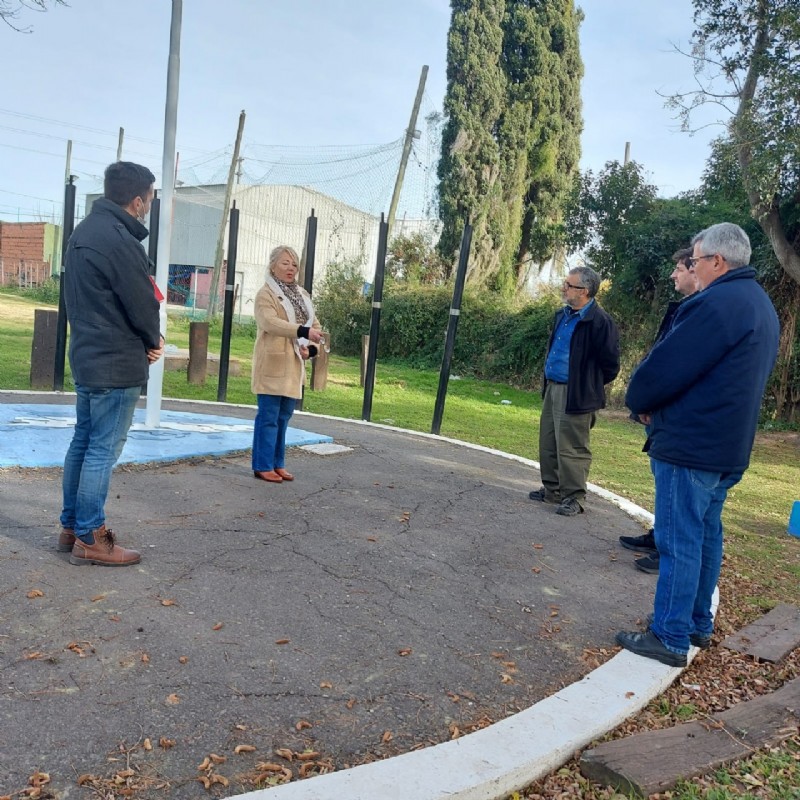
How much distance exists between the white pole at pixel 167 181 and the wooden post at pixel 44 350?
2.98m

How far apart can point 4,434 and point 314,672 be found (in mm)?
4934

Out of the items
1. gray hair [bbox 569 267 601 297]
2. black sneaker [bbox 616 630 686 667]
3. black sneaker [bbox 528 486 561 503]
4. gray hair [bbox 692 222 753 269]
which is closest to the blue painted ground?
black sneaker [bbox 528 486 561 503]

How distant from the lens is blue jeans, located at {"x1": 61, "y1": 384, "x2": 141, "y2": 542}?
399 centimetres

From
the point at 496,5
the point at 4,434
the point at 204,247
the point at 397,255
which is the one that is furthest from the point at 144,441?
the point at 204,247

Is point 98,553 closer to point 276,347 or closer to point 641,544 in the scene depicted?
point 276,347

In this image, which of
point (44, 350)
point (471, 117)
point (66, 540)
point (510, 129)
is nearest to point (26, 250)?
point (471, 117)

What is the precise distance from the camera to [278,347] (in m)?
6.11

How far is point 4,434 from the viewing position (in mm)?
6938

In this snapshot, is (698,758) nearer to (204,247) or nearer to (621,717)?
(621,717)

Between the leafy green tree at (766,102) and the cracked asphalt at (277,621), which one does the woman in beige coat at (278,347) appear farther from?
the leafy green tree at (766,102)

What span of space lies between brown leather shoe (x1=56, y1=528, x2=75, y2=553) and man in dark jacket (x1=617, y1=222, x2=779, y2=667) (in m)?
3.01

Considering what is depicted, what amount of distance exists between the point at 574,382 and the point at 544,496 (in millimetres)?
1121

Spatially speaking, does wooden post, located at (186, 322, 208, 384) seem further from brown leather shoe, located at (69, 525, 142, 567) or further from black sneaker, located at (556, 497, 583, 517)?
brown leather shoe, located at (69, 525, 142, 567)

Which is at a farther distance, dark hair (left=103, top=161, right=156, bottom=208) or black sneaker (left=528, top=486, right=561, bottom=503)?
black sneaker (left=528, top=486, right=561, bottom=503)
